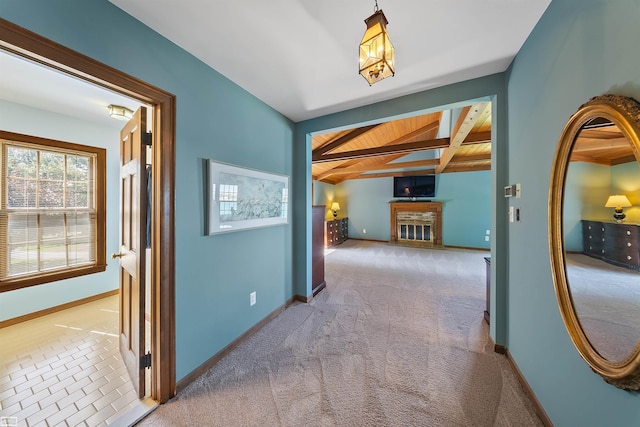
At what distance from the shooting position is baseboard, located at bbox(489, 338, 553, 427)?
3.94 feet

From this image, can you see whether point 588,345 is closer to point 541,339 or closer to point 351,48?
point 541,339

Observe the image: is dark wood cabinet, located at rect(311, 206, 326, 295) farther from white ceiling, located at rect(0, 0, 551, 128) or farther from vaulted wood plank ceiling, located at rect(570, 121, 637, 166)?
vaulted wood plank ceiling, located at rect(570, 121, 637, 166)

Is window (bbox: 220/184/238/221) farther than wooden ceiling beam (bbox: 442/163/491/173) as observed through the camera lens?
No

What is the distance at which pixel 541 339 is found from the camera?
1.26 m

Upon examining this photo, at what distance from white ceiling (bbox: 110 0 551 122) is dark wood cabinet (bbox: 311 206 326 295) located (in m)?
1.69

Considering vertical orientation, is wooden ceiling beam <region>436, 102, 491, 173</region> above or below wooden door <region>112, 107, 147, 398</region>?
above

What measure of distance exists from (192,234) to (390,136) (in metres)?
4.46

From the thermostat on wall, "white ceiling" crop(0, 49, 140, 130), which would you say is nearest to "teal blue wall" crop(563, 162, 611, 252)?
the thermostat on wall

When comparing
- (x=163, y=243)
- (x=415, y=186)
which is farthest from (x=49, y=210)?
(x=415, y=186)

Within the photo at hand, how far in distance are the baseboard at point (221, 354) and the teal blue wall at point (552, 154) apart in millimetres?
2170

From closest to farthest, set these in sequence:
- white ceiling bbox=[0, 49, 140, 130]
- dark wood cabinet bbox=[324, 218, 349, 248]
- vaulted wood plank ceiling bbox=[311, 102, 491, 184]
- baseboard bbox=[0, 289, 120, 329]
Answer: white ceiling bbox=[0, 49, 140, 130] < baseboard bbox=[0, 289, 120, 329] < vaulted wood plank ceiling bbox=[311, 102, 491, 184] < dark wood cabinet bbox=[324, 218, 349, 248]

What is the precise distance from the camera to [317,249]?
3182 millimetres

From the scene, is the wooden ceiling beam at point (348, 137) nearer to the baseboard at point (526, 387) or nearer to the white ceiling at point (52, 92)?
the white ceiling at point (52, 92)

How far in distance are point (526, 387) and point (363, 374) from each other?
1079mm
